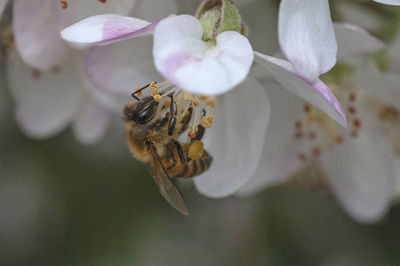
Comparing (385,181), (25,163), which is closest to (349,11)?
(385,181)

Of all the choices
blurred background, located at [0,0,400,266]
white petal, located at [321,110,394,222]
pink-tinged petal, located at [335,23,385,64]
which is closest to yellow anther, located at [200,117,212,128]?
pink-tinged petal, located at [335,23,385,64]

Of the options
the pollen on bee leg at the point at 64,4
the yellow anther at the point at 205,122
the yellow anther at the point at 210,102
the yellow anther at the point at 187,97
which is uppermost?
the pollen on bee leg at the point at 64,4

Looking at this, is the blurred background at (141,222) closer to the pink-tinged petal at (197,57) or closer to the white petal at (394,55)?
the white petal at (394,55)

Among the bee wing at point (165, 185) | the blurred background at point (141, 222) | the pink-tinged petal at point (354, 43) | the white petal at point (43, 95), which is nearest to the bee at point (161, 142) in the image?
the bee wing at point (165, 185)

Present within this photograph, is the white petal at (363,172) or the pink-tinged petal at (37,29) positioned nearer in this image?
the pink-tinged petal at (37,29)

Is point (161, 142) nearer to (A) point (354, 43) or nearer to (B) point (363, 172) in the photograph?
(A) point (354, 43)

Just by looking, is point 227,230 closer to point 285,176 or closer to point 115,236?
point 115,236
